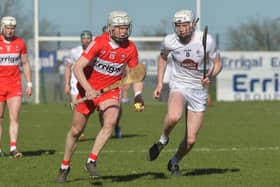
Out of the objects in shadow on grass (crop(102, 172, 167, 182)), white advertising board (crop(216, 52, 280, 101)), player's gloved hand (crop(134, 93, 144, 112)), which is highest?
player's gloved hand (crop(134, 93, 144, 112))

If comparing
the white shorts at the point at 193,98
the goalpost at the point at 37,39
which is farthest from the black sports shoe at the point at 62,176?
the goalpost at the point at 37,39

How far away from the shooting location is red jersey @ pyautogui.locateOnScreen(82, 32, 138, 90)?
1135cm

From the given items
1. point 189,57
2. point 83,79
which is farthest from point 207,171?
point 83,79

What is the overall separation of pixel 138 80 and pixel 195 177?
165 centimetres

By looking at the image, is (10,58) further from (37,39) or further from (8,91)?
(37,39)

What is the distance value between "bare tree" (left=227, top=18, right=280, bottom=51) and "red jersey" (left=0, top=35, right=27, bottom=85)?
89.8 ft

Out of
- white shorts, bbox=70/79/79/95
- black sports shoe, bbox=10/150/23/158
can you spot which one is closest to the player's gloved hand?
black sports shoe, bbox=10/150/23/158

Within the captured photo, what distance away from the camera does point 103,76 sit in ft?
37.8

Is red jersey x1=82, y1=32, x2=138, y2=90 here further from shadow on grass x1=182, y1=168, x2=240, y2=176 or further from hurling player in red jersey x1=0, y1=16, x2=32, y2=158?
hurling player in red jersey x1=0, y1=16, x2=32, y2=158

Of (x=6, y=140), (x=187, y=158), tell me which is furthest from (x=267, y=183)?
(x=6, y=140)

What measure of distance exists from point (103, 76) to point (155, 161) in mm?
3126

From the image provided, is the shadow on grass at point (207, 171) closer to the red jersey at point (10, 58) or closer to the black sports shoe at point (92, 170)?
the black sports shoe at point (92, 170)

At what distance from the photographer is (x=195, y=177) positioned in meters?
12.3

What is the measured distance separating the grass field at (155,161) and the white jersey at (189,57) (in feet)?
4.02
